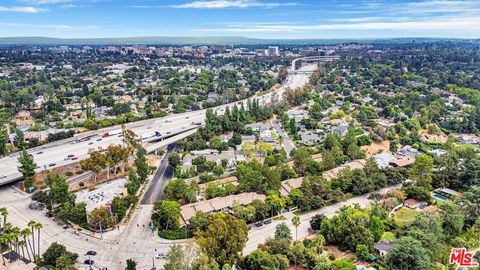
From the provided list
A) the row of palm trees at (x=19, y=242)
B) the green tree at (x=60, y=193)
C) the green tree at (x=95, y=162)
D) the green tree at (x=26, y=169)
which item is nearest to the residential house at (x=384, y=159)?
the green tree at (x=95, y=162)

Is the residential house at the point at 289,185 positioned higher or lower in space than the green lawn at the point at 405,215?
higher

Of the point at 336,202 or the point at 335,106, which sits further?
the point at 335,106

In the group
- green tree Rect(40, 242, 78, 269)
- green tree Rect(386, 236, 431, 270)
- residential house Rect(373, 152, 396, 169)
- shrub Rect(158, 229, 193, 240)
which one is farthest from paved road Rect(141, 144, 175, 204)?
residential house Rect(373, 152, 396, 169)

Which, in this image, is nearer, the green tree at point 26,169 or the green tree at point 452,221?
the green tree at point 452,221

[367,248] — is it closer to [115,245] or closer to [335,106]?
[115,245]

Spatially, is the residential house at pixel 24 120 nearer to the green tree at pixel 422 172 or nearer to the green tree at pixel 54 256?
the green tree at pixel 54 256

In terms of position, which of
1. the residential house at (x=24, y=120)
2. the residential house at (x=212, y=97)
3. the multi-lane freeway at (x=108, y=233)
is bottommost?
the multi-lane freeway at (x=108, y=233)

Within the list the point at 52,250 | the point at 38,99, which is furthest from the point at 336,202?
the point at 38,99

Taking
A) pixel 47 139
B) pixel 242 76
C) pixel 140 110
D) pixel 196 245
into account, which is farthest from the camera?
pixel 242 76
